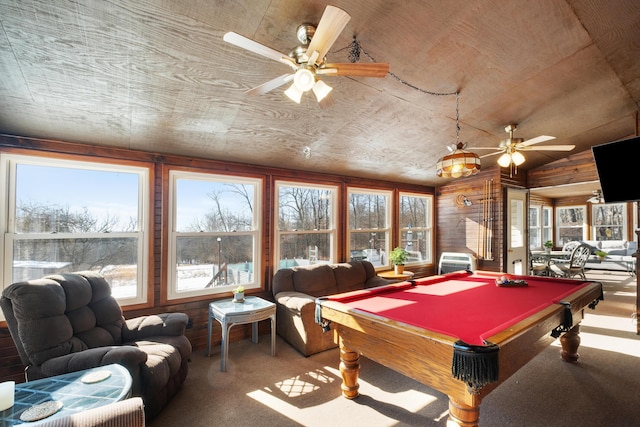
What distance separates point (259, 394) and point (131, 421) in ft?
4.99

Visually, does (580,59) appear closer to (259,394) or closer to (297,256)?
(297,256)

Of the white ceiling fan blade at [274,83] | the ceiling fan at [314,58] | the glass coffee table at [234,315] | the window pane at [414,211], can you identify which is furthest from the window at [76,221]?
the window pane at [414,211]

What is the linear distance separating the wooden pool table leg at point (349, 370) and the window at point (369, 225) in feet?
8.60

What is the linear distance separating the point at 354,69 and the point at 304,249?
3.10 metres

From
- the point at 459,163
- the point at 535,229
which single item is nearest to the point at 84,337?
the point at 459,163

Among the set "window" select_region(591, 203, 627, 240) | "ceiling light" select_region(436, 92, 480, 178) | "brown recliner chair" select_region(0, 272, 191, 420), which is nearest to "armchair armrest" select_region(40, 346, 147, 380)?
"brown recliner chair" select_region(0, 272, 191, 420)

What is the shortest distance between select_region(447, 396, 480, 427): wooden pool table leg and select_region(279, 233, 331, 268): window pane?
2979 millimetres

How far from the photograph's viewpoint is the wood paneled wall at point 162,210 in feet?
8.50

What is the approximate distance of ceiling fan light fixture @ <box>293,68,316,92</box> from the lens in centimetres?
171

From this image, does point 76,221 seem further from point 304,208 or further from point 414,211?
point 414,211

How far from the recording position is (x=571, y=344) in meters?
2.98

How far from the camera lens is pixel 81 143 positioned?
2893mm

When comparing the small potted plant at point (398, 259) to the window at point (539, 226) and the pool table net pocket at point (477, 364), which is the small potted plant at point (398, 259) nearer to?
the pool table net pocket at point (477, 364)

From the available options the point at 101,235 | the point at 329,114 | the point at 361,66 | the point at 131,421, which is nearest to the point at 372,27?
the point at 361,66
